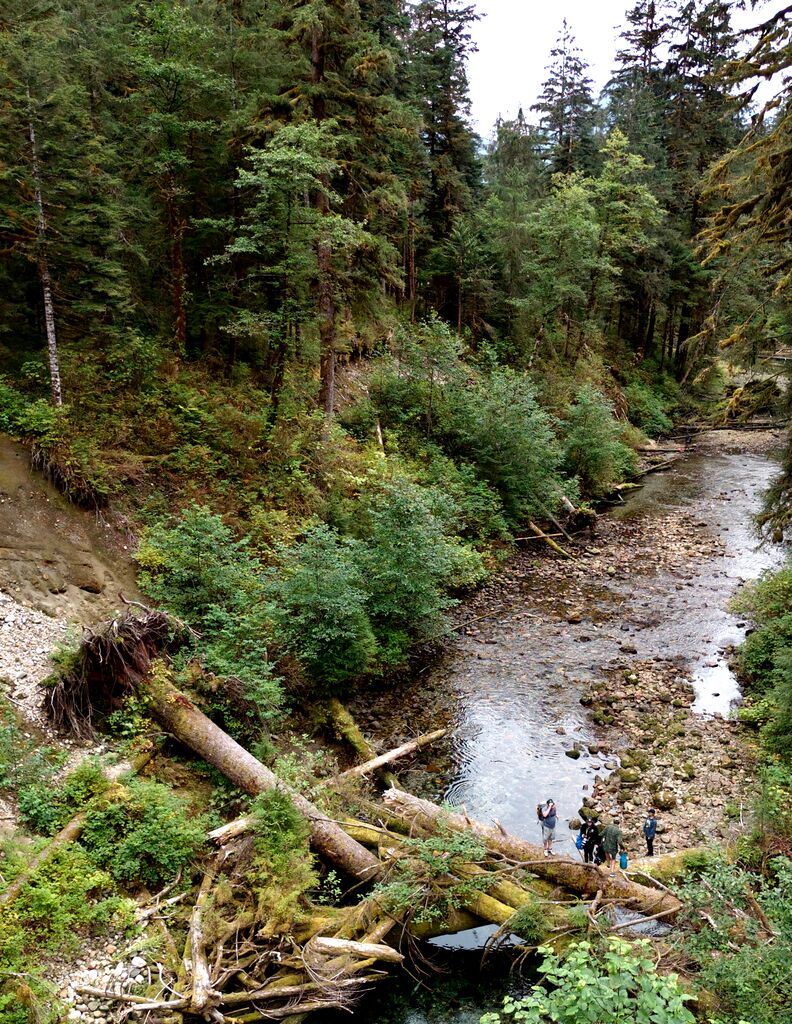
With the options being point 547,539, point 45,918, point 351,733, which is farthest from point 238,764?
point 547,539

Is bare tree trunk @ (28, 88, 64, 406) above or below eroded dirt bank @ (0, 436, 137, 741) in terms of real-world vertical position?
above

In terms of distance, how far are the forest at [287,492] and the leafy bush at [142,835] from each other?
0.04 meters

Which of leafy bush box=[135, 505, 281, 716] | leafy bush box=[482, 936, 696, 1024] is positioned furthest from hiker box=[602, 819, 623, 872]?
leafy bush box=[135, 505, 281, 716]

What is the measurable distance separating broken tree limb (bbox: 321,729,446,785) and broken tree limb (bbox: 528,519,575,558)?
39.8 ft

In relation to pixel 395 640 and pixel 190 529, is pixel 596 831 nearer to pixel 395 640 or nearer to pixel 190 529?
pixel 395 640

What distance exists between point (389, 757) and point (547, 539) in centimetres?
1465

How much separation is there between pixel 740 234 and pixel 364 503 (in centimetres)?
1121

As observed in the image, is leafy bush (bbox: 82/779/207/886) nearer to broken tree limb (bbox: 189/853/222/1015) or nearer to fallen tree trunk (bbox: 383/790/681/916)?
broken tree limb (bbox: 189/853/222/1015)

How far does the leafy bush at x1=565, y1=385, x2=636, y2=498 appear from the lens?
1181 inches

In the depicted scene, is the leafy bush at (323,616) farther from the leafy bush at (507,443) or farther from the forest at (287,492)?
the leafy bush at (507,443)

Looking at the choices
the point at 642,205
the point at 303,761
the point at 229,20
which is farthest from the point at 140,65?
the point at 642,205

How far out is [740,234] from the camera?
1127 centimetres

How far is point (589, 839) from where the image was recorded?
10688 millimetres

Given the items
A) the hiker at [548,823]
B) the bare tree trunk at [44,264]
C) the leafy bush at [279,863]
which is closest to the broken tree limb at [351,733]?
the hiker at [548,823]
